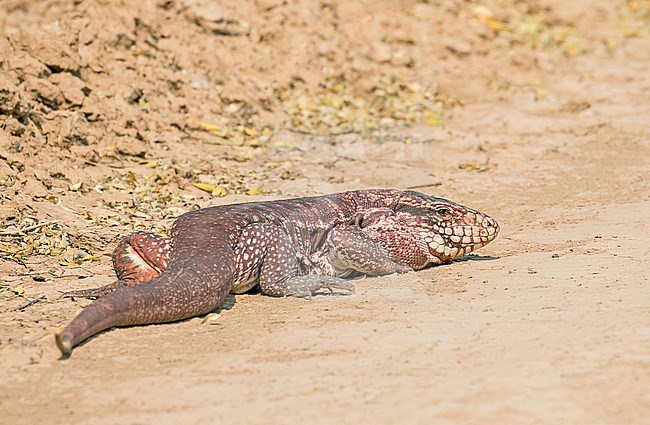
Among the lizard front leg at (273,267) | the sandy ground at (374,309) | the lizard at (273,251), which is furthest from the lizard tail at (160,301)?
the lizard front leg at (273,267)

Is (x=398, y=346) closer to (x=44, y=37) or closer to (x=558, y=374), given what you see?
(x=558, y=374)

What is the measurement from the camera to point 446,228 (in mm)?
7184

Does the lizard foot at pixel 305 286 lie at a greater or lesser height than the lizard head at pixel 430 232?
lesser

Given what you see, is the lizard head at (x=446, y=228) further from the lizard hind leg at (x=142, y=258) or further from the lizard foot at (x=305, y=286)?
the lizard hind leg at (x=142, y=258)

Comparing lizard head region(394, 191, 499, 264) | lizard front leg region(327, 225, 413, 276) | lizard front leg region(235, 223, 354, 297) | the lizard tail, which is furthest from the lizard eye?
the lizard tail

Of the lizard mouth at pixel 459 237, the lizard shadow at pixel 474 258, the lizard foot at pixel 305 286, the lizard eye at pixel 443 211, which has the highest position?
the lizard eye at pixel 443 211

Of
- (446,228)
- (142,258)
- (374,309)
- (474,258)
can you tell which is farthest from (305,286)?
(474,258)

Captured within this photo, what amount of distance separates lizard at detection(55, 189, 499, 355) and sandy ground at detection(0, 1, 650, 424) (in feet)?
0.54

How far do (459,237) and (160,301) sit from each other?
8.77ft

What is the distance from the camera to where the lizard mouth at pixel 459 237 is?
7.16m

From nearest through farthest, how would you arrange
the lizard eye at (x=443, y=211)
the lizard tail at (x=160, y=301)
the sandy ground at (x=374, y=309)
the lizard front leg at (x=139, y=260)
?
the sandy ground at (x=374, y=309)
the lizard tail at (x=160, y=301)
the lizard front leg at (x=139, y=260)
the lizard eye at (x=443, y=211)

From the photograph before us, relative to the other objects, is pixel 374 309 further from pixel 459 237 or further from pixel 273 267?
pixel 459 237

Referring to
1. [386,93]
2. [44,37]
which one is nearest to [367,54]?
[386,93]

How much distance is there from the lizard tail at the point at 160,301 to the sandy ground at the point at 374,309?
0.36ft
